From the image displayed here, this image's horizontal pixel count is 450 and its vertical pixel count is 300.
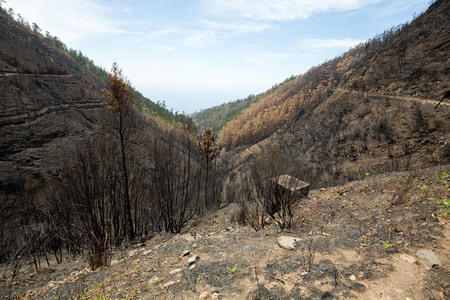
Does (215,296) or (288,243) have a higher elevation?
(215,296)

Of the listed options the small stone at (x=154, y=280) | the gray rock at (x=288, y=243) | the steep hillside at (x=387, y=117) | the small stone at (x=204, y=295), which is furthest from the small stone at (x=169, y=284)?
the steep hillside at (x=387, y=117)

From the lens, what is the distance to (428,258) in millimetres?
3670

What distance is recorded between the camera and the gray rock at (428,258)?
3.54 meters

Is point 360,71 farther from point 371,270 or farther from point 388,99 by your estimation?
point 371,270

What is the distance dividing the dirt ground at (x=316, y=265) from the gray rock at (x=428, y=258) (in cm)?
5

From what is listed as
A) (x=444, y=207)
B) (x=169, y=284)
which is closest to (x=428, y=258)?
(x=444, y=207)

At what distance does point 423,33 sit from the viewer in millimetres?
23094

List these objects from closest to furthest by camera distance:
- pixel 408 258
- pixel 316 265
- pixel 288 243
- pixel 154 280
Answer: pixel 408 258
pixel 316 265
pixel 154 280
pixel 288 243

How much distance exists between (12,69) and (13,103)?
33.0ft

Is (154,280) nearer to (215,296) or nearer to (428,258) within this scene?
(215,296)

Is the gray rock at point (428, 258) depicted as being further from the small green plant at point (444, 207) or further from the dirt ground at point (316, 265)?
the small green plant at point (444, 207)

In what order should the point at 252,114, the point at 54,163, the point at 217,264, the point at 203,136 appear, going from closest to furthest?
the point at 217,264, the point at 203,136, the point at 54,163, the point at 252,114

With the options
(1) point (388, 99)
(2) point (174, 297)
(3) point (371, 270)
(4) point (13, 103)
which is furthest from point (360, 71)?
(4) point (13, 103)

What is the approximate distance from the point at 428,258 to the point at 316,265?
1.97 m
